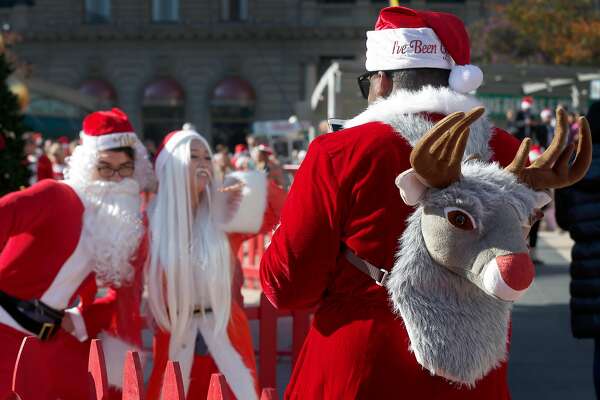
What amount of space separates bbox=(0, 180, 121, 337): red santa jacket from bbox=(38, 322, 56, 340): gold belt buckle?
0.07 m

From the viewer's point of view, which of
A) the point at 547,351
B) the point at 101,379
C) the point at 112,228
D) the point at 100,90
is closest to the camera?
the point at 101,379

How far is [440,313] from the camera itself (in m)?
2.59

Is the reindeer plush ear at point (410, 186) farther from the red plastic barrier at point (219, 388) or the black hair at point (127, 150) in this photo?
the black hair at point (127, 150)

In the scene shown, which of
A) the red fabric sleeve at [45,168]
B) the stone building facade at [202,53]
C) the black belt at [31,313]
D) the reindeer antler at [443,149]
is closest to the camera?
the reindeer antler at [443,149]

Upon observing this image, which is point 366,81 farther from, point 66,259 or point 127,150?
point 127,150

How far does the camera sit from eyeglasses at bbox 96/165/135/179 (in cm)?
462

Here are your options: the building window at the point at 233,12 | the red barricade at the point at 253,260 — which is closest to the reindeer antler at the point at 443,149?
the red barricade at the point at 253,260

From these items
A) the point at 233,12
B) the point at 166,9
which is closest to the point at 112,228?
the point at 233,12

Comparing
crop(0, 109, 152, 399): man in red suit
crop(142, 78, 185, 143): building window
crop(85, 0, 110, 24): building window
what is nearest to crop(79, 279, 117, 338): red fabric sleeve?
crop(0, 109, 152, 399): man in red suit

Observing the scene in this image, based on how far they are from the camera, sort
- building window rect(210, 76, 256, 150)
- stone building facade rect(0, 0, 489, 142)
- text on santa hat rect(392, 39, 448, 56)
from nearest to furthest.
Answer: text on santa hat rect(392, 39, 448, 56)
building window rect(210, 76, 256, 150)
stone building facade rect(0, 0, 489, 142)

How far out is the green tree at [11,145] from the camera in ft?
20.9

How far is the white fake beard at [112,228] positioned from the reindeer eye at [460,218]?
2133mm

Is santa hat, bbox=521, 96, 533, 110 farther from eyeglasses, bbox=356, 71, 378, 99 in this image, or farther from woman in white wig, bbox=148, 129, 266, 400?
eyeglasses, bbox=356, 71, 378, 99

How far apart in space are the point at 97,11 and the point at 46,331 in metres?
40.2
